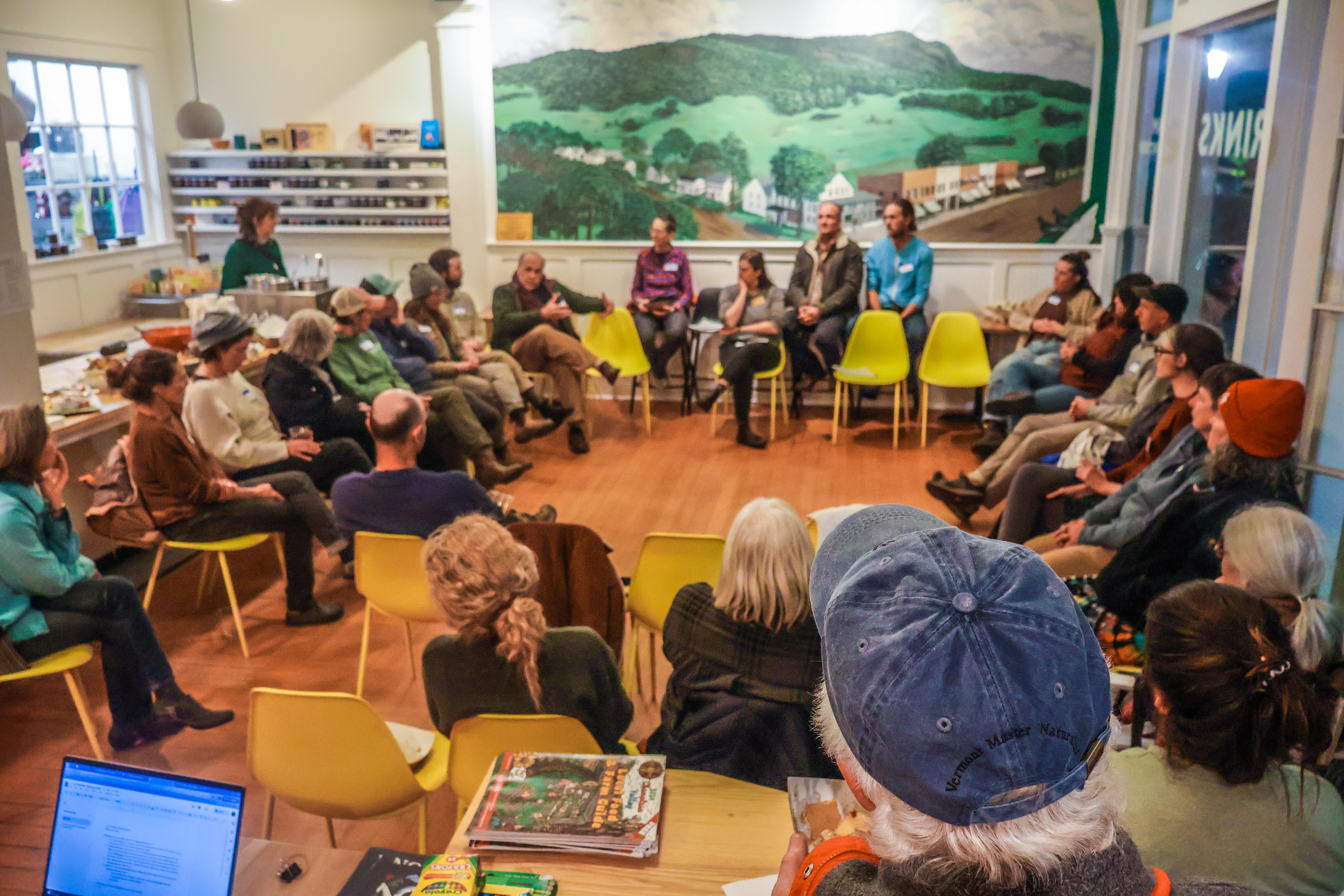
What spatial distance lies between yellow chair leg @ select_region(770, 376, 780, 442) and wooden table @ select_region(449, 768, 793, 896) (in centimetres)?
490

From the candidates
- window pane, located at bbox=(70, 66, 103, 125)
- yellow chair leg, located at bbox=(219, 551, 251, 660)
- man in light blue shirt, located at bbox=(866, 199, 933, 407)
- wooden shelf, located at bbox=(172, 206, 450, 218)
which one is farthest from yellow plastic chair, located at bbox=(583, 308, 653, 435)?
window pane, located at bbox=(70, 66, 103, 125)

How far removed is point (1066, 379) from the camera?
217 inches

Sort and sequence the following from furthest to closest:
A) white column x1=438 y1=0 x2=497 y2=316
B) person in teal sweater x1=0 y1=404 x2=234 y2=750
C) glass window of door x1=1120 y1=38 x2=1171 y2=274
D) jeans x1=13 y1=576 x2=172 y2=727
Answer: white column x1=438 y1=0 x2=497 y2=316
glass window of door x1=1120 y1=38 x2=1171 y2=274
jeans x1=13 y1=576 x2=172 y2=727
person in teal sweater x1=0 y1=404 x2=234 y2=750

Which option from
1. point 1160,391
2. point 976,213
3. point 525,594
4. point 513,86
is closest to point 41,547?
point 525,594

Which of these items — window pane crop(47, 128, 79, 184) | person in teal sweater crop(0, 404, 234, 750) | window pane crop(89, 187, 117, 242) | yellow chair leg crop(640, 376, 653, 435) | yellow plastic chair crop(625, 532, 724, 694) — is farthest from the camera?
window pane crop(89, 187, 117, 242)

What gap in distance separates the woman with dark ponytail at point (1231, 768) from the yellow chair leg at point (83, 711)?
9.44 feet

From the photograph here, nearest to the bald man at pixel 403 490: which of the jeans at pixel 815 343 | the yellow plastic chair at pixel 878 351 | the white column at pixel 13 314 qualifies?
the white column at pixel 13 314

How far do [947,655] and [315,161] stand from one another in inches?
333

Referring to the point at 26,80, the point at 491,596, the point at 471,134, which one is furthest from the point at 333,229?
the point at 491,596

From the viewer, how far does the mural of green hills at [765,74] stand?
7121 millimetres

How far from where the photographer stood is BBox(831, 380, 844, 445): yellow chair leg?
6.47 metres

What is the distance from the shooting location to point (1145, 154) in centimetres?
637

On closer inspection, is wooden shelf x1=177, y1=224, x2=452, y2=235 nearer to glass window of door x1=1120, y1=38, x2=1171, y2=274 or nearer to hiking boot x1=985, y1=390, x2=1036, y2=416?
hiking boot x1=985, y1=390, x2=1036, y2=416

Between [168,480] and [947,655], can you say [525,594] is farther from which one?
[168,480]
